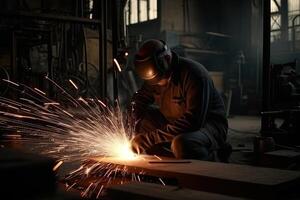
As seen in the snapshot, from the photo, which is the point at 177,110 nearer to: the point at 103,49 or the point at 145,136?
the point at 145,136

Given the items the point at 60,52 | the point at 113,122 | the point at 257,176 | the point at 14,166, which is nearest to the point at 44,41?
the point at 60,52

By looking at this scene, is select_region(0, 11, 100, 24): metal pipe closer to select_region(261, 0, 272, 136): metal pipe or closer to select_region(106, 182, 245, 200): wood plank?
select_region(261, 0, 272, 136): metal pipe

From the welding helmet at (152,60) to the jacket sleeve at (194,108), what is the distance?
0.94ft

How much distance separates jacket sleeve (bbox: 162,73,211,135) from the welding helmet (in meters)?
0.29

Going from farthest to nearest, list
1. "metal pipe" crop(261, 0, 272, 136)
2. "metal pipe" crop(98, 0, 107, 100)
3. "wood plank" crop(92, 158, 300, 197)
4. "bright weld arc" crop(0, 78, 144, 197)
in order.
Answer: "metal pipe" crop(261, 0, 272, 136), "metal pipe" crop(98, 0, 107, 100), "bright weld arc" crop(0, 78, 144, 197), "wood plank" crop(92, 158, 300, 197)

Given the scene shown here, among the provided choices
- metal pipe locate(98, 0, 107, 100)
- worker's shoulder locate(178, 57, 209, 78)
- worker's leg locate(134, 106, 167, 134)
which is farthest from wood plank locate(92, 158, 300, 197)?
metal pipe locate(98, 0, 107, 100)

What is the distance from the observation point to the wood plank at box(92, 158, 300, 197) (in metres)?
2.37

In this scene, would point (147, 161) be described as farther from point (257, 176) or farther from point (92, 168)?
point (257, 176)

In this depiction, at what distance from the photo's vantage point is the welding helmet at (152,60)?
3.47m

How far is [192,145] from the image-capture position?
351 centimetres

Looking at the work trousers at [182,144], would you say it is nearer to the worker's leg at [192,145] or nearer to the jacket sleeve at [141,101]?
the worker's leg at [192,145]

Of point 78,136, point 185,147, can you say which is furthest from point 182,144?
point 78,136

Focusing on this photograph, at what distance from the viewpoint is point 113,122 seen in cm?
440

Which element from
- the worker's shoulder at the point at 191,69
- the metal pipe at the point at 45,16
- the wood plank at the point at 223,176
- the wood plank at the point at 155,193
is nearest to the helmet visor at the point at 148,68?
the worker's shoulder at the point at 191,69
